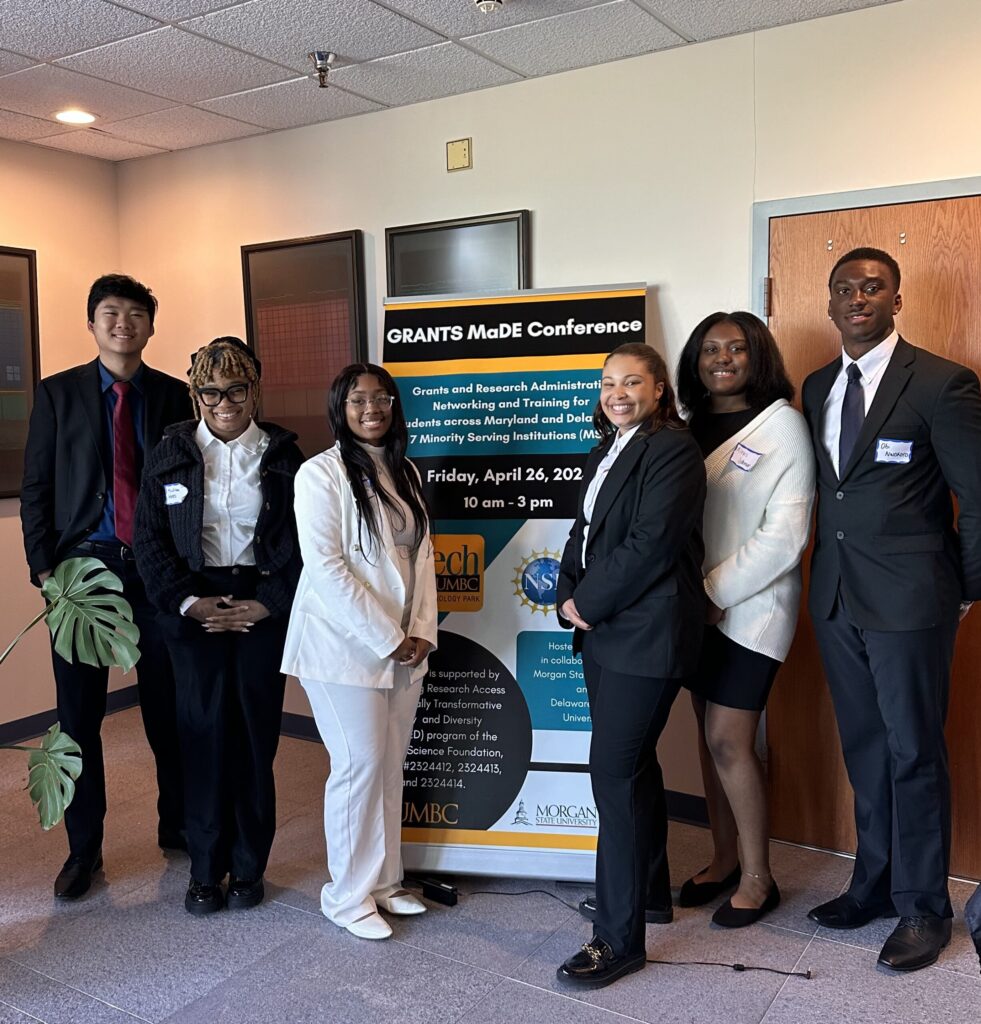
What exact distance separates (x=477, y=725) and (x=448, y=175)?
2.11m

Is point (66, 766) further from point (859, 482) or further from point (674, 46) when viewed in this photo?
point (674, 46)

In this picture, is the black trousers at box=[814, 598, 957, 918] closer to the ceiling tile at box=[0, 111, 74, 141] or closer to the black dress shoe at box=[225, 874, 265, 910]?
the black dress shoe at box=[225, 874, 265, 910]

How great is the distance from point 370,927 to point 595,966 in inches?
25.4

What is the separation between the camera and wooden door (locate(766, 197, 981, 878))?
295 centimetres

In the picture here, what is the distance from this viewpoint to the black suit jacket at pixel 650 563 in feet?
7.66

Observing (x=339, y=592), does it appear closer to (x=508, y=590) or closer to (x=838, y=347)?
(x=508, y=590)

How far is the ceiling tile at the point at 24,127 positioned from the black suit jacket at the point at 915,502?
3474 millimetres

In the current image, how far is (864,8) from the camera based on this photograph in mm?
2967

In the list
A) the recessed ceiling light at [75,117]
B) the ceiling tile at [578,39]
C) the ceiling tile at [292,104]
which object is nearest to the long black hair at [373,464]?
the ceiling tile at [578,39]

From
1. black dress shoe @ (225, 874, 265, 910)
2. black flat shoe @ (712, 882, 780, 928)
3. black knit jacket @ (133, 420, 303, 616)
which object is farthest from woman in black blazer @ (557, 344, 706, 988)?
black dress shoe @ (225, 874, 265, 910)

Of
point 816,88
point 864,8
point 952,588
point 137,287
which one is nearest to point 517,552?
point 952,588

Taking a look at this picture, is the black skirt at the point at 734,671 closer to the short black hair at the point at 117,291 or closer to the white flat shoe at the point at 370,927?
the white flat shoe at the point at 370,927

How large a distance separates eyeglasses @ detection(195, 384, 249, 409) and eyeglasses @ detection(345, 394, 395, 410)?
33 centimetres

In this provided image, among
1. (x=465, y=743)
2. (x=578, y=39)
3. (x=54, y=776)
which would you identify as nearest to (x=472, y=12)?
(x=578, y=39)
